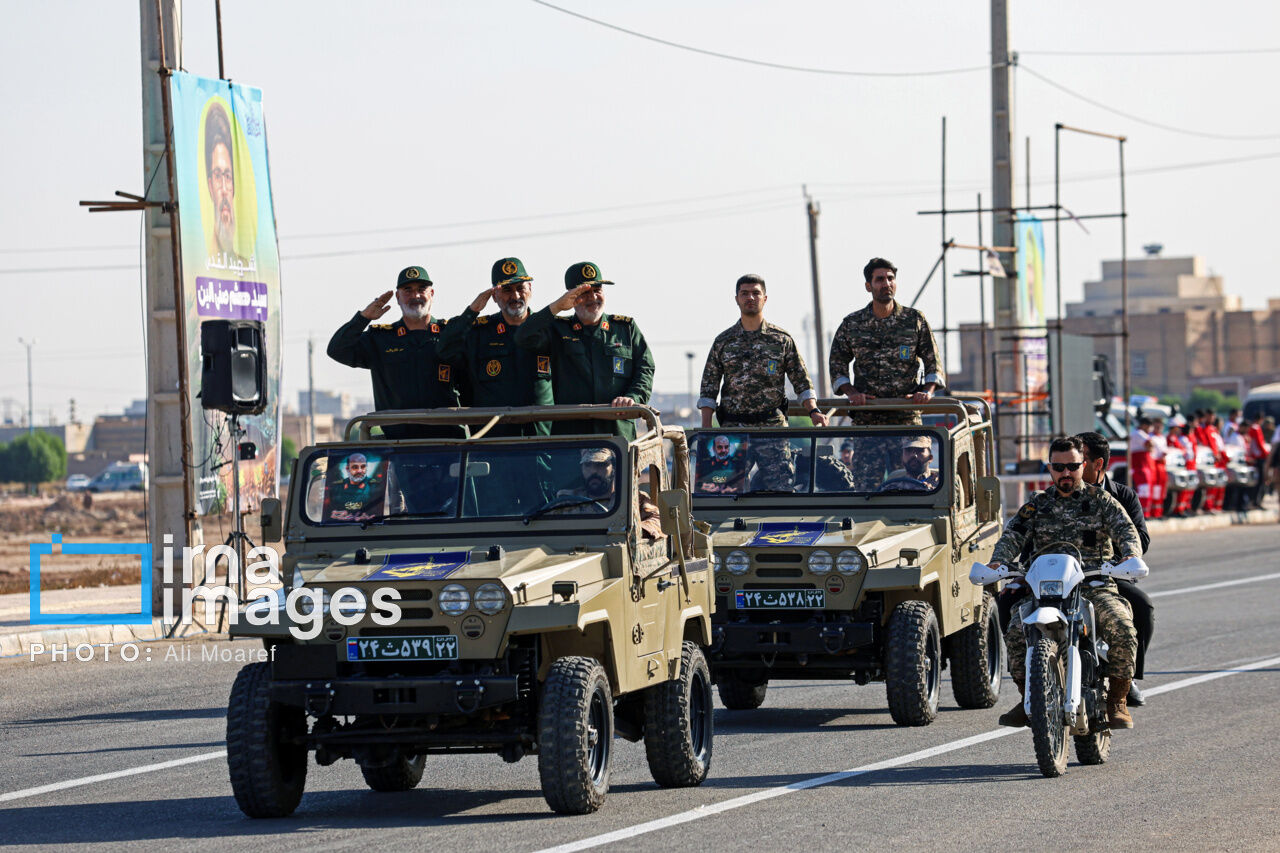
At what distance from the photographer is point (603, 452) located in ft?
31.3

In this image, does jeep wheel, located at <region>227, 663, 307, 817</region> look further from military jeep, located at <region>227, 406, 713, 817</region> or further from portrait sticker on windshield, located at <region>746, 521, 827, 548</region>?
portrait sticker on windshield, located at <region>746, 521, 827, 548</region>

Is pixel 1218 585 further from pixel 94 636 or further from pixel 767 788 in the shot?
pixel 767 788

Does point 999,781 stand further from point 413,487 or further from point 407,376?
point 407,376

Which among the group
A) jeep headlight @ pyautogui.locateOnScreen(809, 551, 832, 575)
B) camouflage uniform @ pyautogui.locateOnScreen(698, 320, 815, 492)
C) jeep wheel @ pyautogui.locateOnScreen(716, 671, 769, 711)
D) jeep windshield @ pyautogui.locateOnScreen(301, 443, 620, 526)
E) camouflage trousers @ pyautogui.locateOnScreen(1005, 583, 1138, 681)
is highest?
camouflage uniform @ pyautogui.locateOnScreen(698, 320, 815, 492)

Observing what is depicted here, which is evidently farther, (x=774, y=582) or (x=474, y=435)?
(x=774, y=582)

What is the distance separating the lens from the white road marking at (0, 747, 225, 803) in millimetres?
10133

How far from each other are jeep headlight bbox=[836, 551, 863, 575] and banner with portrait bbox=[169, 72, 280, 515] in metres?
9.11

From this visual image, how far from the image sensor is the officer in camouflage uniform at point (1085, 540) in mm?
10453

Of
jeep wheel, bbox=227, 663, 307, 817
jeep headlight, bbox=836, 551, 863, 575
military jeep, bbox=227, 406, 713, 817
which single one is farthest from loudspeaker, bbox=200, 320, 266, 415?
jeep wheel, bbox=227, 663, 307, 817

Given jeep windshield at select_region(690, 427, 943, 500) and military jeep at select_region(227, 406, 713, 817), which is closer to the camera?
military jeep at select_region(227, 406, 713, 817)

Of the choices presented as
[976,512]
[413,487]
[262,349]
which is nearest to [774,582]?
[976,512]

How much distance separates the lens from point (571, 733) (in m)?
8.45

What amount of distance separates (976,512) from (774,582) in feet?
7.59

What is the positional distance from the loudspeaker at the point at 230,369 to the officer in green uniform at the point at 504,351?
23.8 feet
